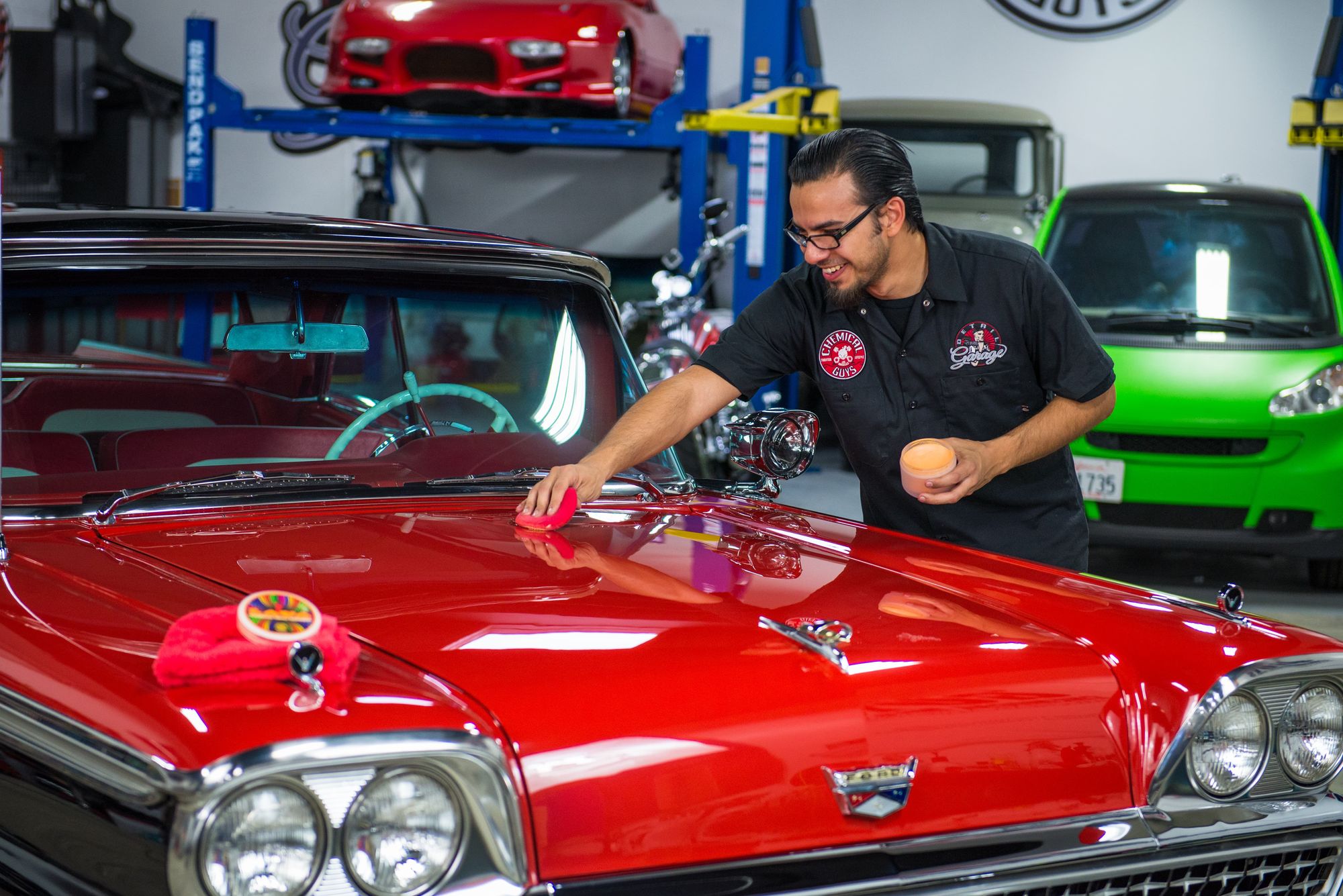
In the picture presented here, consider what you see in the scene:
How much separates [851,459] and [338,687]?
1644 millimetres

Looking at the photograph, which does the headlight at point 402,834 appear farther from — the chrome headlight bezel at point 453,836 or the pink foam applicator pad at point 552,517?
the pink foam applicator pad at point 552,517

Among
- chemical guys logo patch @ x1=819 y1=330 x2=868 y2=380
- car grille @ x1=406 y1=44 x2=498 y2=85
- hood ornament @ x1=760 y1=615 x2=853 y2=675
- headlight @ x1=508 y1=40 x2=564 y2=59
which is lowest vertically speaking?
hood ornament @ x1=760 y1=615 x2=853 y2=675

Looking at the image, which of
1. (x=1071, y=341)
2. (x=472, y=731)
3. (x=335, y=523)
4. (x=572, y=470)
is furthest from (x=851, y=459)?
(x=472, y=731)

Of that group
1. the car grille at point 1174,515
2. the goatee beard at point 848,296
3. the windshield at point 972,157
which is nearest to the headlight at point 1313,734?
the goatee beard at point 848,296

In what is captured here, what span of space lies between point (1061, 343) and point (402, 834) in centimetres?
174

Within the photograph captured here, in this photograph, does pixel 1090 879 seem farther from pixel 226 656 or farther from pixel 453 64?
pixel 453 64

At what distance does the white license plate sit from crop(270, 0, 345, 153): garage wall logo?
8960 mm

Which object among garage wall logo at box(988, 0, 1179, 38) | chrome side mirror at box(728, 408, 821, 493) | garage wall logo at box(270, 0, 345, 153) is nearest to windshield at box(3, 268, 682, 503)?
chrome side mirror at box(728, 408, 821, 493)

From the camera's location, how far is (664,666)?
1498mm

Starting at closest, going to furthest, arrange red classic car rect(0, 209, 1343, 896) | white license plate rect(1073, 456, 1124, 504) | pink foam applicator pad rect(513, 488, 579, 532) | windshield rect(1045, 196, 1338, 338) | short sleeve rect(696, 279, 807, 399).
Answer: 1. red classic car rect(0, 209, 1343, 896)
2. pink foam applicator pad rect(513, 488, 579, 532)
3. short sleeve rect(696, 279, 807, 399)
4. white license plate rect(1073, 456, 1124, 504)
5. windshield rect(1045, 196, 1338, 338)

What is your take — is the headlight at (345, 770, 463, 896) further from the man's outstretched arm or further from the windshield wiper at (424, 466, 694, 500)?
the windshield wiper at (424, 466, 694, 500)

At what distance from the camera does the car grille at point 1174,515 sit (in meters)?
5.88

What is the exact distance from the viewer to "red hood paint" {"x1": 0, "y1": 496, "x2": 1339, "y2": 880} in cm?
137

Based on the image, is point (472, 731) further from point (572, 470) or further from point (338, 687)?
point (572, 470)
